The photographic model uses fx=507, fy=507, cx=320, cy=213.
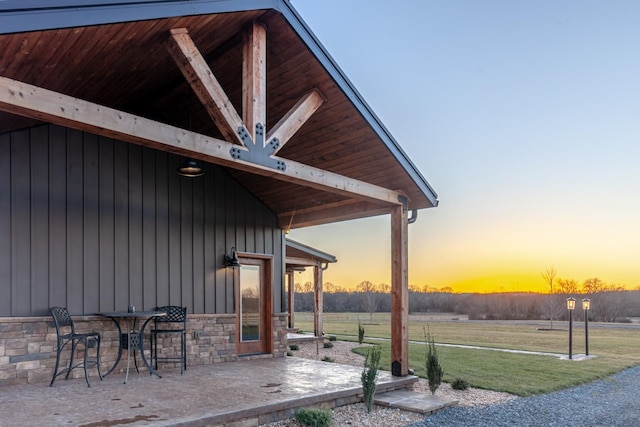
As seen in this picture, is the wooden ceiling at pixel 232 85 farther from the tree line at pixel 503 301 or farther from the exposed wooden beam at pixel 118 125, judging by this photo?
the tree line at pixel 503 301

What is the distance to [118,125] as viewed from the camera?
154 inches

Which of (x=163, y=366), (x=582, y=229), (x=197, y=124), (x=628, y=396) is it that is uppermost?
(x=197, y=124)

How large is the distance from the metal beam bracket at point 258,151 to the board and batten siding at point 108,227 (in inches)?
110

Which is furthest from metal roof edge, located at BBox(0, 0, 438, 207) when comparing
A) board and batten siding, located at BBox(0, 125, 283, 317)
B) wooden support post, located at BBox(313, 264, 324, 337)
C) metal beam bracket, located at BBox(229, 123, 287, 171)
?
wooden support post, located at BBox(313, 264, 324, 337)

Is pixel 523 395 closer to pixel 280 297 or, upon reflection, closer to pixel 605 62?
pixel 280 297

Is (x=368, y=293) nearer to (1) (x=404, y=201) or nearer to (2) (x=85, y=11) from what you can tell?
(1) (x=404, y=201)

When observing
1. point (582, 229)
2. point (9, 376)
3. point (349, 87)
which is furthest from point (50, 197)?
point (582, 229)

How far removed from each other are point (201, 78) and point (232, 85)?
1.76 metres

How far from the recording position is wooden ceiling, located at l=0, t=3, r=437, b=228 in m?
4.21

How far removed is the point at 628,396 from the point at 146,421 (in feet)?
21.6

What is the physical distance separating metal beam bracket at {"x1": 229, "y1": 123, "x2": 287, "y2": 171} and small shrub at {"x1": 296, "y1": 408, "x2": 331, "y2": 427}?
7.83ft

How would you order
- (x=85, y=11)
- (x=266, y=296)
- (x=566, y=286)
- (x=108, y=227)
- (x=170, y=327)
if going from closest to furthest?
(x=85, y=11) < (x=108, y=227) < (x=170, y=327) < (x=266, y=296) < (x=566, y=286)

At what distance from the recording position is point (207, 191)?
7.93 meters

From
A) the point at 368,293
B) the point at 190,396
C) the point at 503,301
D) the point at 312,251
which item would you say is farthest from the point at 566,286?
the point at 190,396
